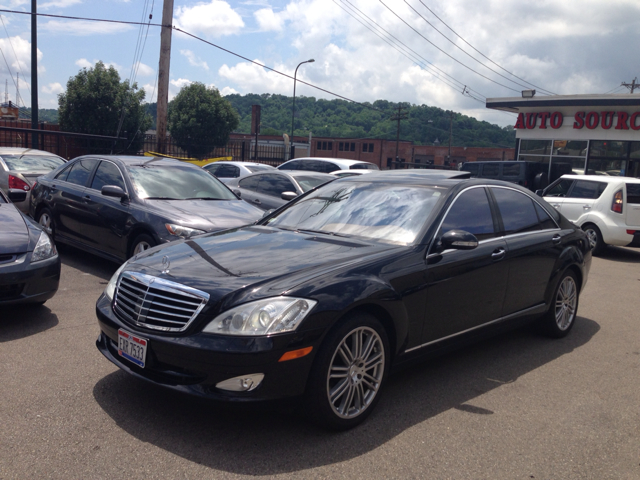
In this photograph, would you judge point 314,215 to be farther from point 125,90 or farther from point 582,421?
point 125,90

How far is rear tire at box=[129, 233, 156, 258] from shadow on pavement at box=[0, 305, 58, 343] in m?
1.35

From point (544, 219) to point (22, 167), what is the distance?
10445mm

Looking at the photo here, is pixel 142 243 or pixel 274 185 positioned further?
pixel 274 185

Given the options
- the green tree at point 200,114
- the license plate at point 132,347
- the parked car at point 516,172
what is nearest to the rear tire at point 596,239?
the parked car at point 516,172

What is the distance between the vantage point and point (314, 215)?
15.7 feet

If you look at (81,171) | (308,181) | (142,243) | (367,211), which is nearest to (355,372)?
(367,211)

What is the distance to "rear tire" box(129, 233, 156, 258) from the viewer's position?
6867 millimetres

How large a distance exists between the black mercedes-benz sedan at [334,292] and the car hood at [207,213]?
78.8 inches

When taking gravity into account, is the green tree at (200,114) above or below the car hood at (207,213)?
above

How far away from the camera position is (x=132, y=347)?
3445mm

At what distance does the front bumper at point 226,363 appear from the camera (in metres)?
3.10

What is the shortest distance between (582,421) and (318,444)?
1848mm

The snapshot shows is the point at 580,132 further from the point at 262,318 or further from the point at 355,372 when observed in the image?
the point at 262,318

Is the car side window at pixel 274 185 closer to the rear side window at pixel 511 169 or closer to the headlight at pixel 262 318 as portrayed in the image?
the headlight at pixel 262 318
